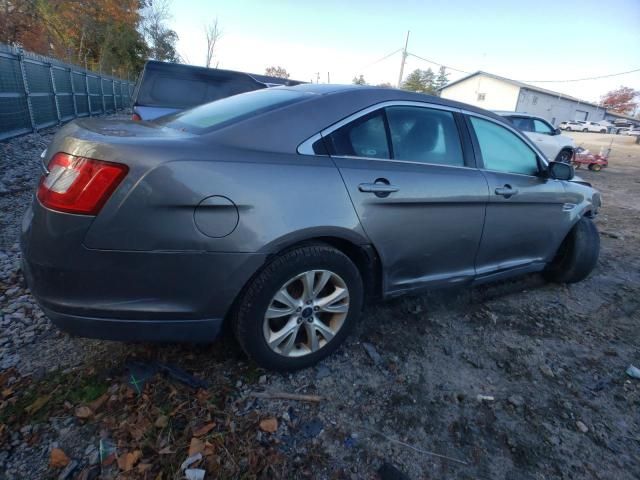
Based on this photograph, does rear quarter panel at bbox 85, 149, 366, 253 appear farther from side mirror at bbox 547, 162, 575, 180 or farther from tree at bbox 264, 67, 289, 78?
tree at bbox 264, 67, 289, 78

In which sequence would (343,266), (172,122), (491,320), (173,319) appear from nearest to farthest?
(173,319)
(343,266)
(172,122)
(491,320)

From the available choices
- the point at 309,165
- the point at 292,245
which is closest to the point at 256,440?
the point at 292,245

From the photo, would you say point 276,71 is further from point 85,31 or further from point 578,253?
point 578,253

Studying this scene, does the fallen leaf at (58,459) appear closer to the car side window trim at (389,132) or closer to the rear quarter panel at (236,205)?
the rear quarter panel at (236,205)

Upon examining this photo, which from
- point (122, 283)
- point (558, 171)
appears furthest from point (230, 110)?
point (558, 171)

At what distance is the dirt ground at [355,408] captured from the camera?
1.61 metres

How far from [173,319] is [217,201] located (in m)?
0.60

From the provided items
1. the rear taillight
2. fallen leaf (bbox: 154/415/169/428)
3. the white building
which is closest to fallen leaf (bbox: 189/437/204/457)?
fallen leaf (bbox: 154/415/169/428)

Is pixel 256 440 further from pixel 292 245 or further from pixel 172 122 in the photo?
pixel 172 122

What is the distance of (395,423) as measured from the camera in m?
1.85

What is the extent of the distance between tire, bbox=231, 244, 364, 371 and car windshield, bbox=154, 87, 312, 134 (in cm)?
81

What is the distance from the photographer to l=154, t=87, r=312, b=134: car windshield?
198 centimetres

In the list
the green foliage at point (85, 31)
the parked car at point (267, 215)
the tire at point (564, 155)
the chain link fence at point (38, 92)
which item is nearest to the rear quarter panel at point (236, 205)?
the parked car at point (267, 215)

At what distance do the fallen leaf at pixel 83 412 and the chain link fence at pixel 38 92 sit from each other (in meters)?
8.07
